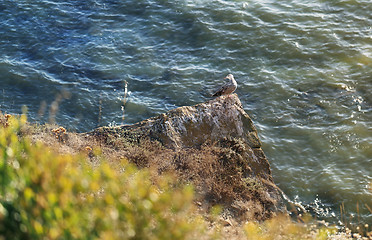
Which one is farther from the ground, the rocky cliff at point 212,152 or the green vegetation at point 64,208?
the green vegetation at point 64,208

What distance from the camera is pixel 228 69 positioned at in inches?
535

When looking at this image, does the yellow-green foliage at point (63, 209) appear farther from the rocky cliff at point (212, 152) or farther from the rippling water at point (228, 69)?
the rippling water at point (228, 69)

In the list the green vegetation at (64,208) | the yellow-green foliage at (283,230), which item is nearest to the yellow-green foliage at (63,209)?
the green vegetation at (64,208)

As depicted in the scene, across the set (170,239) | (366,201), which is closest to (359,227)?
(366,201)

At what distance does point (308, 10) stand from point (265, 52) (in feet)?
11.1

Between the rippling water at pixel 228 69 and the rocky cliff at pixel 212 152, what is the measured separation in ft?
4.28

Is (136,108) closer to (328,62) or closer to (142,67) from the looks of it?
(142,67)

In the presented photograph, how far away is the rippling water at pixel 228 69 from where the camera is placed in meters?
10.7

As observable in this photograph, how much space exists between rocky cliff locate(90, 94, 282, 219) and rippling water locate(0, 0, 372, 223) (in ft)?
4.28

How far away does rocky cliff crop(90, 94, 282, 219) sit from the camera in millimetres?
8328

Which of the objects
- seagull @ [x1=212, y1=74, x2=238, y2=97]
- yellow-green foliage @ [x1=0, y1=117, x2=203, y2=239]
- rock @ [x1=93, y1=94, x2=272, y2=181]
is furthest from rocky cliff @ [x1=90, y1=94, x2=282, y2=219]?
yellow-green foliage @ [x1=0, y1=117, x2=203, y2=239]

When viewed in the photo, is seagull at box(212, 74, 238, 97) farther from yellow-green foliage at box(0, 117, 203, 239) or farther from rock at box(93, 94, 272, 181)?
yellow-green foliage at box(0, 117, 203, 239)

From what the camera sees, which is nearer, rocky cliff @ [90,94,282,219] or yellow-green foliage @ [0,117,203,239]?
yellow-green foliage @ [0,117,203,239]

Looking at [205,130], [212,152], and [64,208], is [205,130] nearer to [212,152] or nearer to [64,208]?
[212,152]
